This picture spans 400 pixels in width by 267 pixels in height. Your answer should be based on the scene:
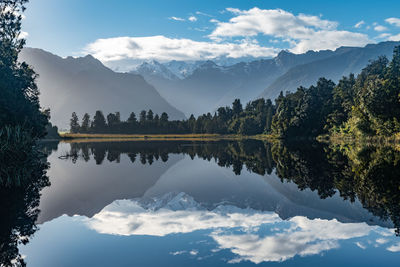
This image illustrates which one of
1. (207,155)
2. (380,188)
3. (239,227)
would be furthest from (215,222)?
(207,155)

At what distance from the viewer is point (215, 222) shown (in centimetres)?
1844

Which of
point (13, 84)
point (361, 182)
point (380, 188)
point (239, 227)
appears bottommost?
point (239, 227)

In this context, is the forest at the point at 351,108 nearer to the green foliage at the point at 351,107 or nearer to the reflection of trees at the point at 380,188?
the green foliage at the point at 351,107

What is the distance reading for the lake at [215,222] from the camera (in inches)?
513

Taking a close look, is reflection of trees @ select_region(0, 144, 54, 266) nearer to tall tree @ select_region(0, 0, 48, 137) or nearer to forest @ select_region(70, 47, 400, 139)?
tall tree @ select_region(0, 0, 48, 137)

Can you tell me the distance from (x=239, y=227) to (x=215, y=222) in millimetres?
1655

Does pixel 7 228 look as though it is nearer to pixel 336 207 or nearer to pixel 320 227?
pixel 320 227

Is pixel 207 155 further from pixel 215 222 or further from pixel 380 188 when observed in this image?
pixel 215 222

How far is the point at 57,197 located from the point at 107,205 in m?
5.49

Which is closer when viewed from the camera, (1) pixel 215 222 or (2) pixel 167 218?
(1) pixel 215 222

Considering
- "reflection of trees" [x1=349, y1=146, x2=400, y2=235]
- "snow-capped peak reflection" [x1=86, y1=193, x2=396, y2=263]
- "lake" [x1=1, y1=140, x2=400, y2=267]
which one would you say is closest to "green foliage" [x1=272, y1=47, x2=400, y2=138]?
"reflection of trees" [x1=349, y1=146, x2=400, y2=235]

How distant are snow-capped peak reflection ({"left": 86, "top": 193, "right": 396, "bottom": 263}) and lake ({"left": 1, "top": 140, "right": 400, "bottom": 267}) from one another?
0.05 meters

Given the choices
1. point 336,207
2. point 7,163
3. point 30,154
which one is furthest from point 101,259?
point 30,154

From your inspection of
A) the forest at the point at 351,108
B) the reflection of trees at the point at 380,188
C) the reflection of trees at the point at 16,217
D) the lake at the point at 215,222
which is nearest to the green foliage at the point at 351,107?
the forest at the point at 351,108
